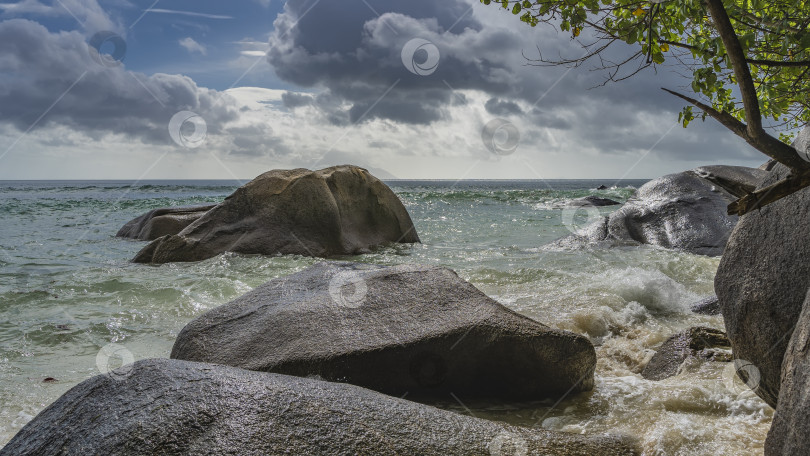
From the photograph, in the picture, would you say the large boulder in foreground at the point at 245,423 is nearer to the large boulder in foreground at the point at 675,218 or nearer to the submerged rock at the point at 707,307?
the submerged rock at the point at 707,307

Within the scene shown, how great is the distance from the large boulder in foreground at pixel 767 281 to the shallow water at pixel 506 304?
0.42 m

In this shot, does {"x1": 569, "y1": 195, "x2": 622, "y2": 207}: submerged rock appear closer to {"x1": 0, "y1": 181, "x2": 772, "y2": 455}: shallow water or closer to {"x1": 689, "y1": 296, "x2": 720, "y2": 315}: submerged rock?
{"x1": 0, "y1": 181, "x2": 772, "y2": 455}: shallow water

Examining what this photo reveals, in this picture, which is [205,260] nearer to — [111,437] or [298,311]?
[298,311]

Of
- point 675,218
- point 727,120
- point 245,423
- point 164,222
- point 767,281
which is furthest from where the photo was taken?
point 164,222

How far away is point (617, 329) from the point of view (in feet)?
17.1

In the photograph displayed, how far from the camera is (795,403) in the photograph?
2021 mm

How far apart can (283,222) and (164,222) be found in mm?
4217

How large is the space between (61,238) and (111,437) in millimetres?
12955

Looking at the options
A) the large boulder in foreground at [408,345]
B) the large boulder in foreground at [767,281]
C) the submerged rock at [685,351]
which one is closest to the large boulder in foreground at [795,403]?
the large boulder in foreground at [767,281]

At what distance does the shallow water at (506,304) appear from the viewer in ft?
10.6

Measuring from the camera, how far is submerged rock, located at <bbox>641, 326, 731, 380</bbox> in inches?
156

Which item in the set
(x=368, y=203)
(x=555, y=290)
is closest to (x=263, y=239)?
(x=368, y=203)

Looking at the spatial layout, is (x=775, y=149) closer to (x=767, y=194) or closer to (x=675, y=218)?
(x=767, y=194)

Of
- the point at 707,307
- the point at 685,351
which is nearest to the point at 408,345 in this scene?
the point at 685,351
